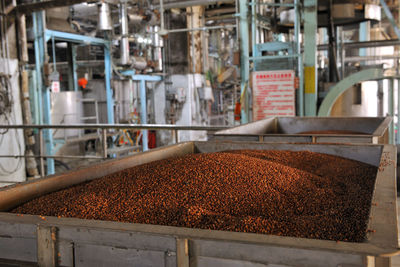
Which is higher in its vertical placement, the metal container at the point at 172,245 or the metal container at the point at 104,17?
the metal container at the point at 104,17

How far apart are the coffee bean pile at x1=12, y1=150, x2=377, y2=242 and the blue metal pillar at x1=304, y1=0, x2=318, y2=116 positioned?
3.74 meters

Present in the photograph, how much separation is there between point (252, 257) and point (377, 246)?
0.26 m

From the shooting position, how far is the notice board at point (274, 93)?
5574mm

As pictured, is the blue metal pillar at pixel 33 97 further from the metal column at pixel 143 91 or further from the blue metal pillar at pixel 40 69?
the metal column at pixel 143 91

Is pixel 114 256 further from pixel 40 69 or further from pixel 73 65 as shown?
pixel 73 65

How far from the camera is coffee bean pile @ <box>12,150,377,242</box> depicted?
1112mm

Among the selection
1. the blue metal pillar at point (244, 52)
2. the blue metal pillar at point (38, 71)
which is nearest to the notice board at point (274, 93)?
the blue metal pillar at point (244, 52)

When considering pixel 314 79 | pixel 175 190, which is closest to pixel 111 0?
pixel 314 79

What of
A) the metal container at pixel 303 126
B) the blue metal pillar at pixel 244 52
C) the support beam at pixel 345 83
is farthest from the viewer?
the blue metal pillar at pixel 244 52

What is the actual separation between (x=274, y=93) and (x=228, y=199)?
175 inches

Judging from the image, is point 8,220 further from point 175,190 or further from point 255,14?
point 255,14

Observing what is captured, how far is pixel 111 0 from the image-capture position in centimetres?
674

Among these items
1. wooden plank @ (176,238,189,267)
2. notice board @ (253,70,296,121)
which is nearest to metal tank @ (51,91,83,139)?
notice board @ (253,70,296,121)

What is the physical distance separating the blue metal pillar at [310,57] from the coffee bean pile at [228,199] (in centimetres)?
374
